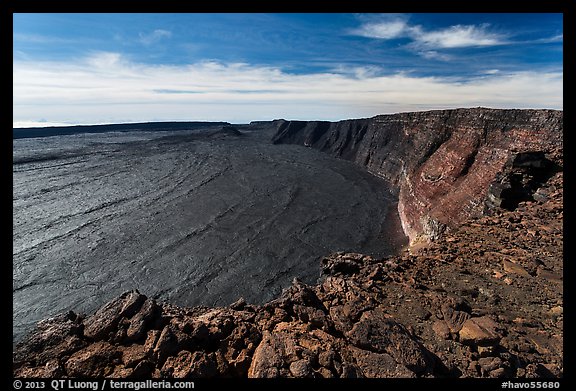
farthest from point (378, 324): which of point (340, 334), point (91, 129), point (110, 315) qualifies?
point (91, 129)

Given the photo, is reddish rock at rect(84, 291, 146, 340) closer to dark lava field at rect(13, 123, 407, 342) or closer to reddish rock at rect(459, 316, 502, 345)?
reddish rock at rect(459, 316, 502, 345)

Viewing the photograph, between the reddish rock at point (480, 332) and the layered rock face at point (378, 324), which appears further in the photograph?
the reddish rock at point (480, 332)

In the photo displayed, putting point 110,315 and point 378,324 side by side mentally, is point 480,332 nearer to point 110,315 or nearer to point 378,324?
point 378,324

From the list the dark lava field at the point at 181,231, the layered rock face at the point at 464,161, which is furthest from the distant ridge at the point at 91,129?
the layered rock face at the point at 464,161

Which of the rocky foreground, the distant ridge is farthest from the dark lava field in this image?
the distant ridge

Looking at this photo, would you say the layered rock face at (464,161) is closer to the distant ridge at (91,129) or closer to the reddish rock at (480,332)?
the reddish rock at (480,332)
